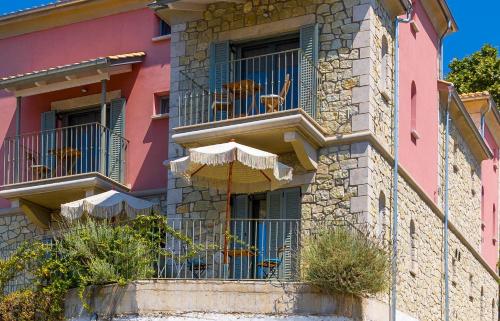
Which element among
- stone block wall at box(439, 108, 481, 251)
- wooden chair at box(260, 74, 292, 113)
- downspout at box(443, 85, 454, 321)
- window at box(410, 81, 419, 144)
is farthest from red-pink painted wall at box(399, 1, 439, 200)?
wooden chair at box(260, 74, 292, 113)

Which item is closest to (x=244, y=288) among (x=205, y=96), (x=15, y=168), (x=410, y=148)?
(x=205, y=96)

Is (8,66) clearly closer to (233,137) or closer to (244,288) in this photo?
(233,137)

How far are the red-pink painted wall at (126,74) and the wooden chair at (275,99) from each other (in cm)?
408

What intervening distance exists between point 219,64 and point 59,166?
481cm

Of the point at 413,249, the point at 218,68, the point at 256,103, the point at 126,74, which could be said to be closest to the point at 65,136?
the point at 126,74

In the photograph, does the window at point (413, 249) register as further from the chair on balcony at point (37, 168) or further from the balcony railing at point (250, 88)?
the chair on balcony at point (37, 168)

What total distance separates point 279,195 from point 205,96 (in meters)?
2.63

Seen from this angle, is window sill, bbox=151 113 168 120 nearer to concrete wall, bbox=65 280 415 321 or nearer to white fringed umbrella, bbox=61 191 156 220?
white fringed umbrella, bbox=61 191 156 220

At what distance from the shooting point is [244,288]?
22.2 meters

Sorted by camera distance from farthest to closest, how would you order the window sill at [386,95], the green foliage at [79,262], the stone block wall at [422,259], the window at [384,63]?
the window at [384,63] < the window sill at [386,95] < the stone block wall at [422,259] < the green foliage at [79,262]

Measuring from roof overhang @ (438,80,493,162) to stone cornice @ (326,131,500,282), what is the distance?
2785mm

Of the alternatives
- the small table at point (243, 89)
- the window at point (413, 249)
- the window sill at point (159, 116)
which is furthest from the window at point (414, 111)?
the window sill at point (159, 116)

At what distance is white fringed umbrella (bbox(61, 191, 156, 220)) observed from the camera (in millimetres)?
25803

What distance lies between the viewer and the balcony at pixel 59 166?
2725 cm
